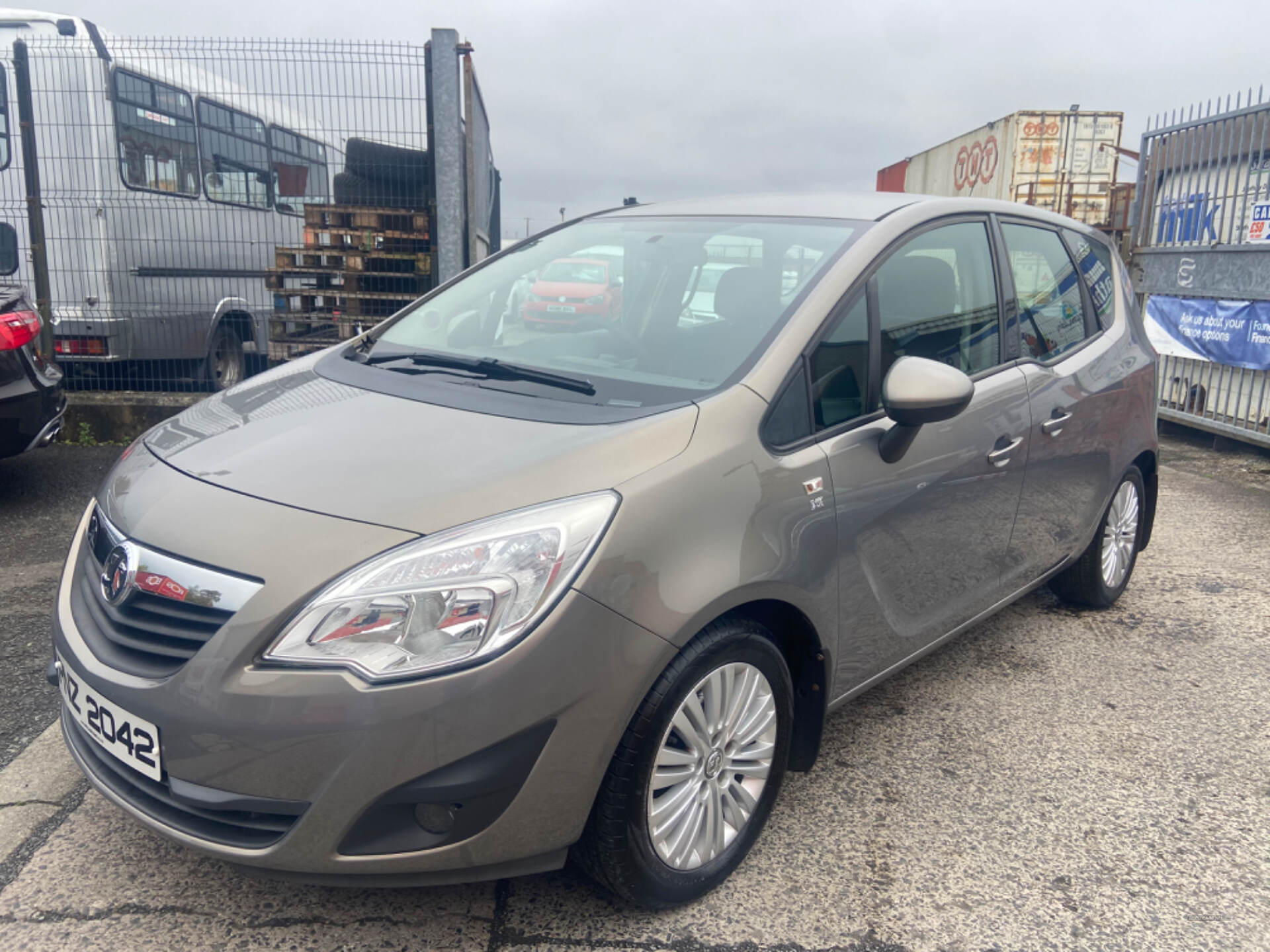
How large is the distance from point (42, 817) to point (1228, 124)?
8648mm

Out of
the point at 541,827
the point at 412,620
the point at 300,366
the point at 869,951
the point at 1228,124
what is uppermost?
the point at 1228,124

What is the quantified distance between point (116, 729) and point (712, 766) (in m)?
1.23

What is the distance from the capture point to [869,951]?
213cm

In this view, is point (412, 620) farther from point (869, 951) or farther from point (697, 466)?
point (869, 951)

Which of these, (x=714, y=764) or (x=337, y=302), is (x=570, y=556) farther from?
(x=337, y=302)

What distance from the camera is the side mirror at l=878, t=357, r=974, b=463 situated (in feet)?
8.04

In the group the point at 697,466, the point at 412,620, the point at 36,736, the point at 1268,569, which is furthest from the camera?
the point at 1268,569

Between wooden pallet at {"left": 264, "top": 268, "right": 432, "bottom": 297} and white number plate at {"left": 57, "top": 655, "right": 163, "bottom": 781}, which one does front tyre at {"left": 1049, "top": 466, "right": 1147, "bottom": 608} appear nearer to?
white number plate at {"left": 57, "top": 655, "right": 163, "bottom": 781}

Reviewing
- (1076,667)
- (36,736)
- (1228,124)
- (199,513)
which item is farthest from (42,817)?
(1228,124)

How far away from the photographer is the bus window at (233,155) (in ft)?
27.3

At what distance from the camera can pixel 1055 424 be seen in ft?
10.9

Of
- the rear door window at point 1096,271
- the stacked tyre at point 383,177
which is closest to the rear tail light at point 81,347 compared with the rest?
the stacked tyre at point 383,177

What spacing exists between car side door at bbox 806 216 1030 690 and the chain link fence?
4.96 meters

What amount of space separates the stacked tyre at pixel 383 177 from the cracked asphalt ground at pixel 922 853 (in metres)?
4.59
